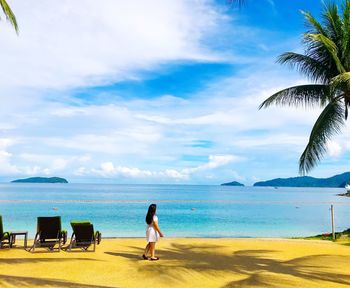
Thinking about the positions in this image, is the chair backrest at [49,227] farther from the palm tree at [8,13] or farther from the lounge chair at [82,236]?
the palm tree at [8,13]

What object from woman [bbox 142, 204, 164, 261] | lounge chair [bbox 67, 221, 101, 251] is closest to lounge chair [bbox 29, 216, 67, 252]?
lounge chair [bbox 67, 221, 101, 251]

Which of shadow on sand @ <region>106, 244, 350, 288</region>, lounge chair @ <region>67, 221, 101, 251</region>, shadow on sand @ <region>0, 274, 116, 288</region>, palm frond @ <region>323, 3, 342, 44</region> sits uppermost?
palm frond @ <region>323, 3, 342, 44</region>

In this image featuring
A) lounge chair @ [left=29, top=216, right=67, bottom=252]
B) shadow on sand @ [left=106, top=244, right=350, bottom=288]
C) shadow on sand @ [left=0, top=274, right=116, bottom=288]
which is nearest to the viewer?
shadow on sand @ [left=0, top=274, right=116, bottom=288]

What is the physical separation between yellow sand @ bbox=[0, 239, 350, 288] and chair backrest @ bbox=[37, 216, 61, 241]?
0.49 m

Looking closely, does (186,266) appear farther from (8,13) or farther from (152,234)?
(8,13)

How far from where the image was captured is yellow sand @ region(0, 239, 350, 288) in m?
6.29

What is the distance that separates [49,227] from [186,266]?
358 cm

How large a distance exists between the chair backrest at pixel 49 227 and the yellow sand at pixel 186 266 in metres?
0.49

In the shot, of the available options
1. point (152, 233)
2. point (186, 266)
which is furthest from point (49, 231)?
point (186, 266)

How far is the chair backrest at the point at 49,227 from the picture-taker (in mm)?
9109

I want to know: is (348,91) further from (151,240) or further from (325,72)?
→ (151,240)

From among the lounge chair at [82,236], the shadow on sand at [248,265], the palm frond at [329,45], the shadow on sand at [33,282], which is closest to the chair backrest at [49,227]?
the lounge chair at [82,236]

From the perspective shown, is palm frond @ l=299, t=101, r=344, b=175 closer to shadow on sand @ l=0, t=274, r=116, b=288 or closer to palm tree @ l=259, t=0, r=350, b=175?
palm tree @ l=259, t=0, r=350, b=175

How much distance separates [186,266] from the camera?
7.47m
